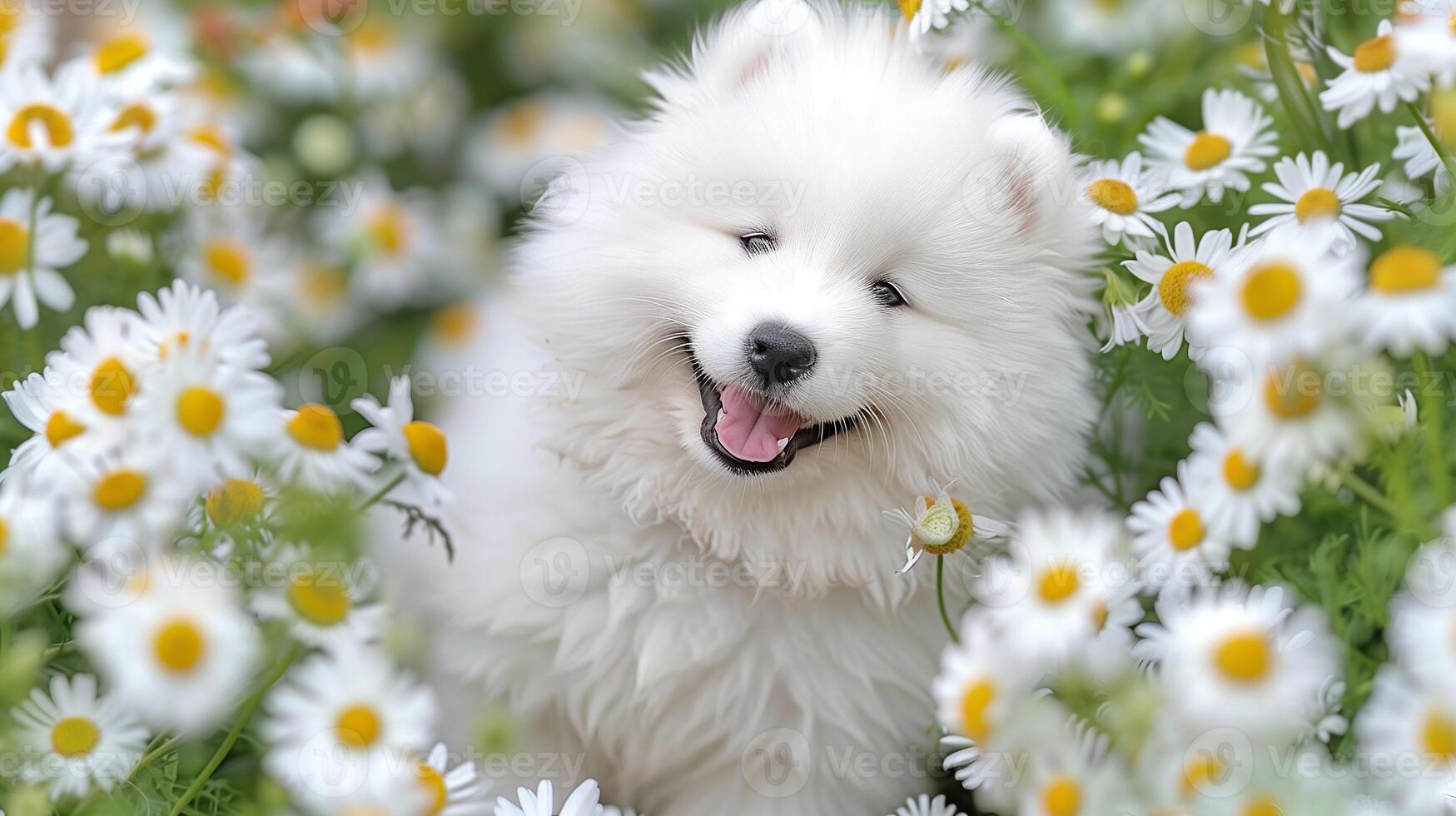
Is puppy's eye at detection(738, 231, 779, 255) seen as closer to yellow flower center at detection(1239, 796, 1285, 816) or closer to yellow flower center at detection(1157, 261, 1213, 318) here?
yellow flower center at detection(1157, 261, 1213, 318)

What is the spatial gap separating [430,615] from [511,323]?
0.54 meters

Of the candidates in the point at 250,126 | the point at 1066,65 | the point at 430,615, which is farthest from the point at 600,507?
the point at 250,126

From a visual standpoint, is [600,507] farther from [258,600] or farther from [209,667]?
[209,667]

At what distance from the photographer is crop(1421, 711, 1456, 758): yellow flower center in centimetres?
108

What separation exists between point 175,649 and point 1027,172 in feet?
3.78

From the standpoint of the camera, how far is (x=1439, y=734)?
109 cm

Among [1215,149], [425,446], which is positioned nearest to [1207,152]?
[1215,149]

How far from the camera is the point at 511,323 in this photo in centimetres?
213

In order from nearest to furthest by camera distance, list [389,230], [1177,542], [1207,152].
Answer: [1177,542] < [1207,152] < [389,230]

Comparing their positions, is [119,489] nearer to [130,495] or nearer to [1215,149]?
[130,495]

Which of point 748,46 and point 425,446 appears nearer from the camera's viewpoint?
point 425,446

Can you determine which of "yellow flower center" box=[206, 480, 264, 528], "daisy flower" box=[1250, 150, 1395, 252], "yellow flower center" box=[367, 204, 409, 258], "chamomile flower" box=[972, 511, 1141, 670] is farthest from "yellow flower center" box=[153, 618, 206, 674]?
"yellow flower center" box=[367, 204, 409, 258]

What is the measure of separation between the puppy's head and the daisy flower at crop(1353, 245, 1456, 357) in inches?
20.6

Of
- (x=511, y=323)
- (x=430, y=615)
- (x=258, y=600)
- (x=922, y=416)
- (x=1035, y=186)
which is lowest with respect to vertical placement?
(x=430, y=615)
